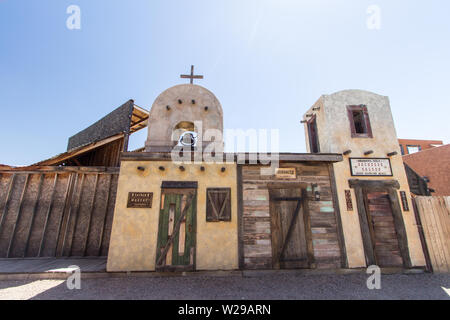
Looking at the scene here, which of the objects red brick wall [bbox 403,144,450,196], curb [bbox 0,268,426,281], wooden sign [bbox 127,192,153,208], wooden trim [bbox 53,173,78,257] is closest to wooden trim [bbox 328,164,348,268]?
curb [bbox 0,268,426,281]

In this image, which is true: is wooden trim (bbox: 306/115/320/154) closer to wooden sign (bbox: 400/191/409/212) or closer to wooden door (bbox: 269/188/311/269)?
wooden door (bbox: 269/188/311/269)

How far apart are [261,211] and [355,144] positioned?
4.46m

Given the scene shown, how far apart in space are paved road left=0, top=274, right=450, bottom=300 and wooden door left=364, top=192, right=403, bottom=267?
560 millimetres

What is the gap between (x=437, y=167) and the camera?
604 inches

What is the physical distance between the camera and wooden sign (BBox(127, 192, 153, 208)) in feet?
20.4

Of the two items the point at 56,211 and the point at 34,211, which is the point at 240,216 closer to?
the point at 56,211

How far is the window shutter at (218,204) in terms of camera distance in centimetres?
622

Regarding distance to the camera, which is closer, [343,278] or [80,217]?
[343,278]

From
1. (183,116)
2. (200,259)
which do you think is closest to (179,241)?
(200,259)

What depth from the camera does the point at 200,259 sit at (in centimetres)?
594

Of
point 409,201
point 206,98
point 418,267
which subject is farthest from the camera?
point 206,98

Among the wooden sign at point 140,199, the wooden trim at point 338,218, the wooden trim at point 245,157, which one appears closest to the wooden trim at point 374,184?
the wooden trim at point 338,218
